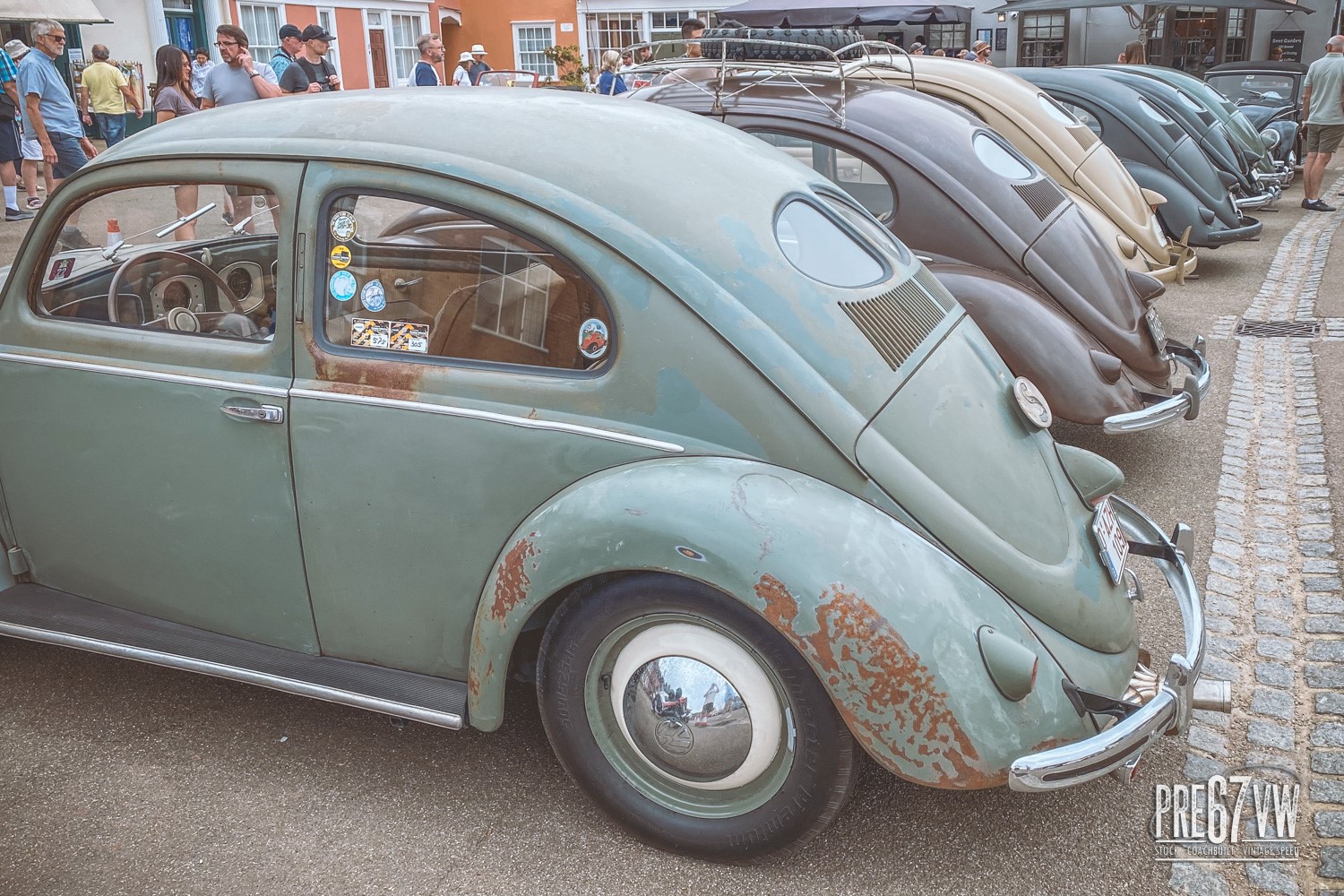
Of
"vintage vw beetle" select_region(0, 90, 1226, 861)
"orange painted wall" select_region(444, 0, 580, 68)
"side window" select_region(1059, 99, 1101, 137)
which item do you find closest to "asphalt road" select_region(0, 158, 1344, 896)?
"vintage vw beetle" select_region(0, 90, 1226, 861)

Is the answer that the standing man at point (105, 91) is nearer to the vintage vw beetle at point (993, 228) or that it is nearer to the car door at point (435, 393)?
the vintage vw beetle at point (993, 228)

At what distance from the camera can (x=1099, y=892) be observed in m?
2.46

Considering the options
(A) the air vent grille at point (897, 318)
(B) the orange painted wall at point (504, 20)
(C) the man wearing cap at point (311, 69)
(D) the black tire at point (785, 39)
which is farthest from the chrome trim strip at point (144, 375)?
(B) the orange painted wall at point (504, 20)

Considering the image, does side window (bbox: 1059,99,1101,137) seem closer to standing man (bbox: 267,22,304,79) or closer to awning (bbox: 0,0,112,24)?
standing man (bbox: 267,22,304,79)

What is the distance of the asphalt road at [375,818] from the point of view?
251 centimetres

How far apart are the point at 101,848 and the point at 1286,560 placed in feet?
13.0

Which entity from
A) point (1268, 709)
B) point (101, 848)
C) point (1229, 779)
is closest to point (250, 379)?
point (101, 848)

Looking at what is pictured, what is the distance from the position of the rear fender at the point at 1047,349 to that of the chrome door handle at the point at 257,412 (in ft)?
9.49

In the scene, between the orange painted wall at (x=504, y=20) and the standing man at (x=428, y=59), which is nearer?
the standing man at (x=428, y=59)

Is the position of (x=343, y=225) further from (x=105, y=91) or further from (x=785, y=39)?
(x=105, y=91)

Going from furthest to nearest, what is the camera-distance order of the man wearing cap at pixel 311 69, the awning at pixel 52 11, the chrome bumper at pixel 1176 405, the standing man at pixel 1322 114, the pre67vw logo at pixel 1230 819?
the awning at pixel 52 11
the standing man at pixel 1322 114
the man wearing cap at pixel 311 69
the chrome bumper at pixel 1176 405
the pre67vw logo at pixel 1230 819

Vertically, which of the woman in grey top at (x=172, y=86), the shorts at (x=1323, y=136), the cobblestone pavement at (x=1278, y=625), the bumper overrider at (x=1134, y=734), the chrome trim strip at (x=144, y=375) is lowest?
the cobblestone pavement at (x=1278, y=625)

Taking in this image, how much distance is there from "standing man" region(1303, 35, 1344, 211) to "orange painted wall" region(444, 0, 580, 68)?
2061 centimetres

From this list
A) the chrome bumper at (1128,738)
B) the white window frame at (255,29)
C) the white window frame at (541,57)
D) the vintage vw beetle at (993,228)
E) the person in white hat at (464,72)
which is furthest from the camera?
A: the white window frame at (541,57)
